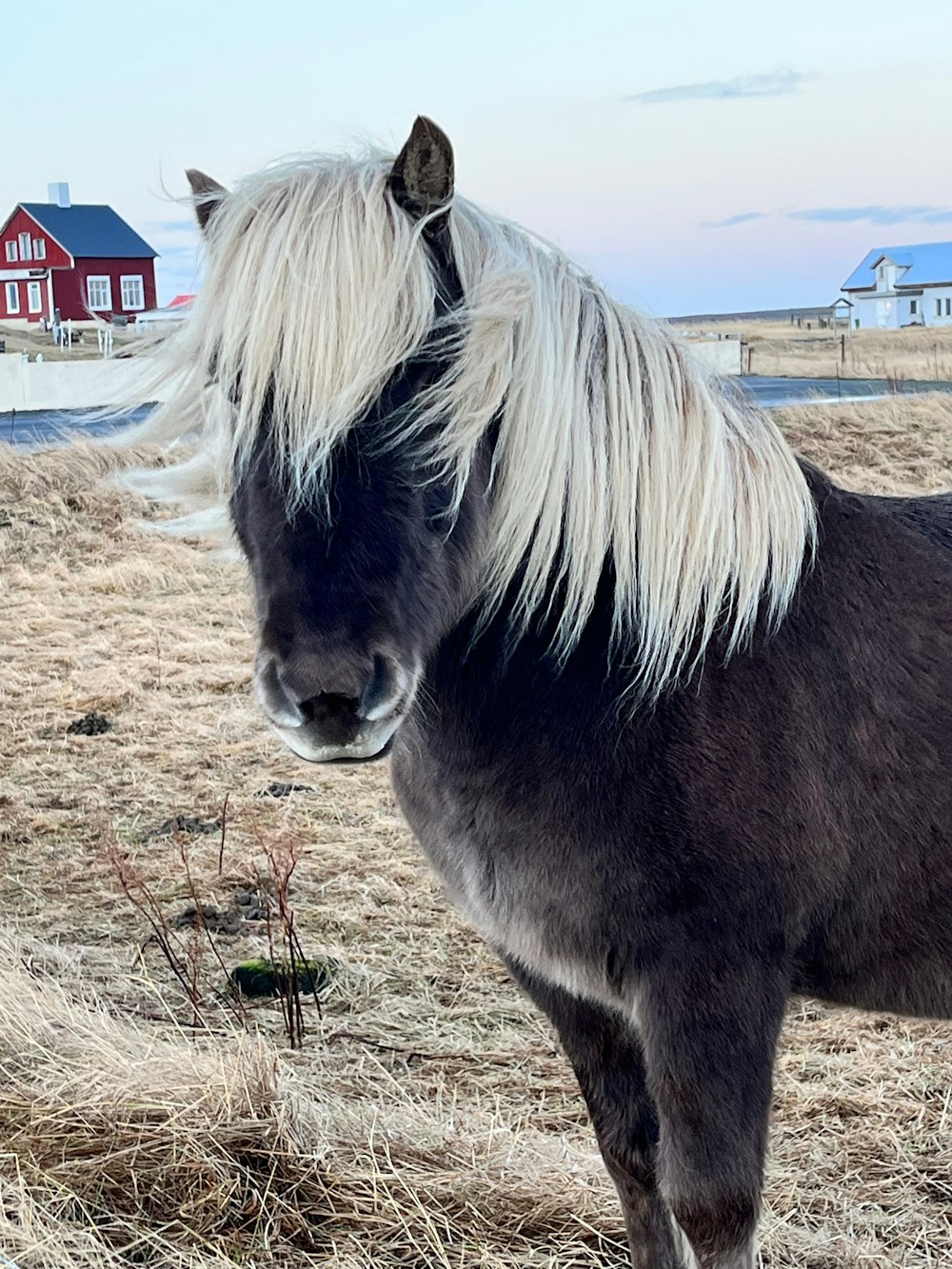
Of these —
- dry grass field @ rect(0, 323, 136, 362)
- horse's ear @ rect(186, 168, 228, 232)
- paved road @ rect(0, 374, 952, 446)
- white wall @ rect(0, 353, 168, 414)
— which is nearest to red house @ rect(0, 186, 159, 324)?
dry grass field @ rect(0, 323, 136, 362)

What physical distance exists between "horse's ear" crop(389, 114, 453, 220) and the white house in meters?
67.5

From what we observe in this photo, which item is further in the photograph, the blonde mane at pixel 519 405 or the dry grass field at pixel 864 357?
the dry grass field at pixel 864 357

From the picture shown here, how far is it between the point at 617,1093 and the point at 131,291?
142 ft

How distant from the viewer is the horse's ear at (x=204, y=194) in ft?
7.27

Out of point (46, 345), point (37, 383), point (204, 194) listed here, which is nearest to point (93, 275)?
point (46, 345)

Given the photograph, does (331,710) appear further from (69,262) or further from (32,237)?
(32,237)

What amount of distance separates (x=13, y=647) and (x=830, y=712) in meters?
6.46

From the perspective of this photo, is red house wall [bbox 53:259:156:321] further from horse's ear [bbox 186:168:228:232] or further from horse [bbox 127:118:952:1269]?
horse [bbox 127:118:952:1269]

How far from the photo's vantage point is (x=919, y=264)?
221 ft

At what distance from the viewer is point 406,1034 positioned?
12.2 ft

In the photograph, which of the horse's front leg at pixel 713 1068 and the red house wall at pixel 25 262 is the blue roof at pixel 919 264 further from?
the horse's front leg at pixel 713 1068

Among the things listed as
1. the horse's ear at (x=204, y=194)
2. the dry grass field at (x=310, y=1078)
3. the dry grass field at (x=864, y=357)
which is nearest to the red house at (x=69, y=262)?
the dry grass field at (x=864, y=357)

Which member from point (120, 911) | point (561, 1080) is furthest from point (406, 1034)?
point (120, 911)

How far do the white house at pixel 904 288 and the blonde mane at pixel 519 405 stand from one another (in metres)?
67.2
